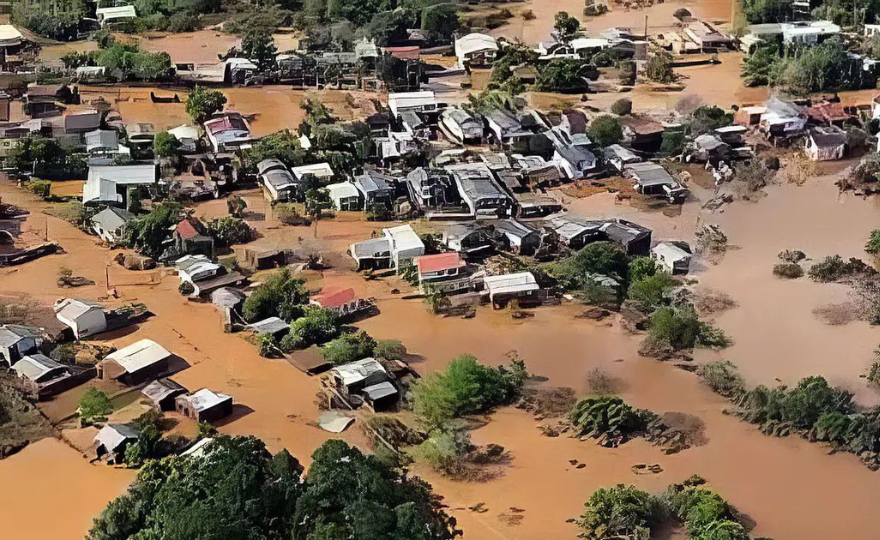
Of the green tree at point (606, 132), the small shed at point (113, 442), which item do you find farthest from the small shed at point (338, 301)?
the green tree at point (606, 132)

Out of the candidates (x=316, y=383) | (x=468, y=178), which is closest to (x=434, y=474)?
(x=316, y=383)

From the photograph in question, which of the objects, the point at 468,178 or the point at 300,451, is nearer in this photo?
the point at 300,451

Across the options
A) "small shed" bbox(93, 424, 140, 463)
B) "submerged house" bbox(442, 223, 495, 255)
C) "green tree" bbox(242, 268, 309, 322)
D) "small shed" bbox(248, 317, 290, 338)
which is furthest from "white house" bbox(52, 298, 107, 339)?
"submerged house" bbox(442, 223, 495, 255)

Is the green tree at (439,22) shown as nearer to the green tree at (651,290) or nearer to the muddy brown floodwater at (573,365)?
the muddy brown floodwater at (573,365)

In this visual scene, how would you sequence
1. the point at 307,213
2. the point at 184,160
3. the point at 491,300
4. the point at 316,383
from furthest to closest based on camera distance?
the point at 184,160 → the point at 307,213 → the point at 491,300 → the point at 316,383

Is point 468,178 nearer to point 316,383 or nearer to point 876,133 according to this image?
point 316,383

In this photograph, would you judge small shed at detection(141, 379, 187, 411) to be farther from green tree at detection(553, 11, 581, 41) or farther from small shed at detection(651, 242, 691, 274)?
green tree at detection(553, 11, 581, 41)
